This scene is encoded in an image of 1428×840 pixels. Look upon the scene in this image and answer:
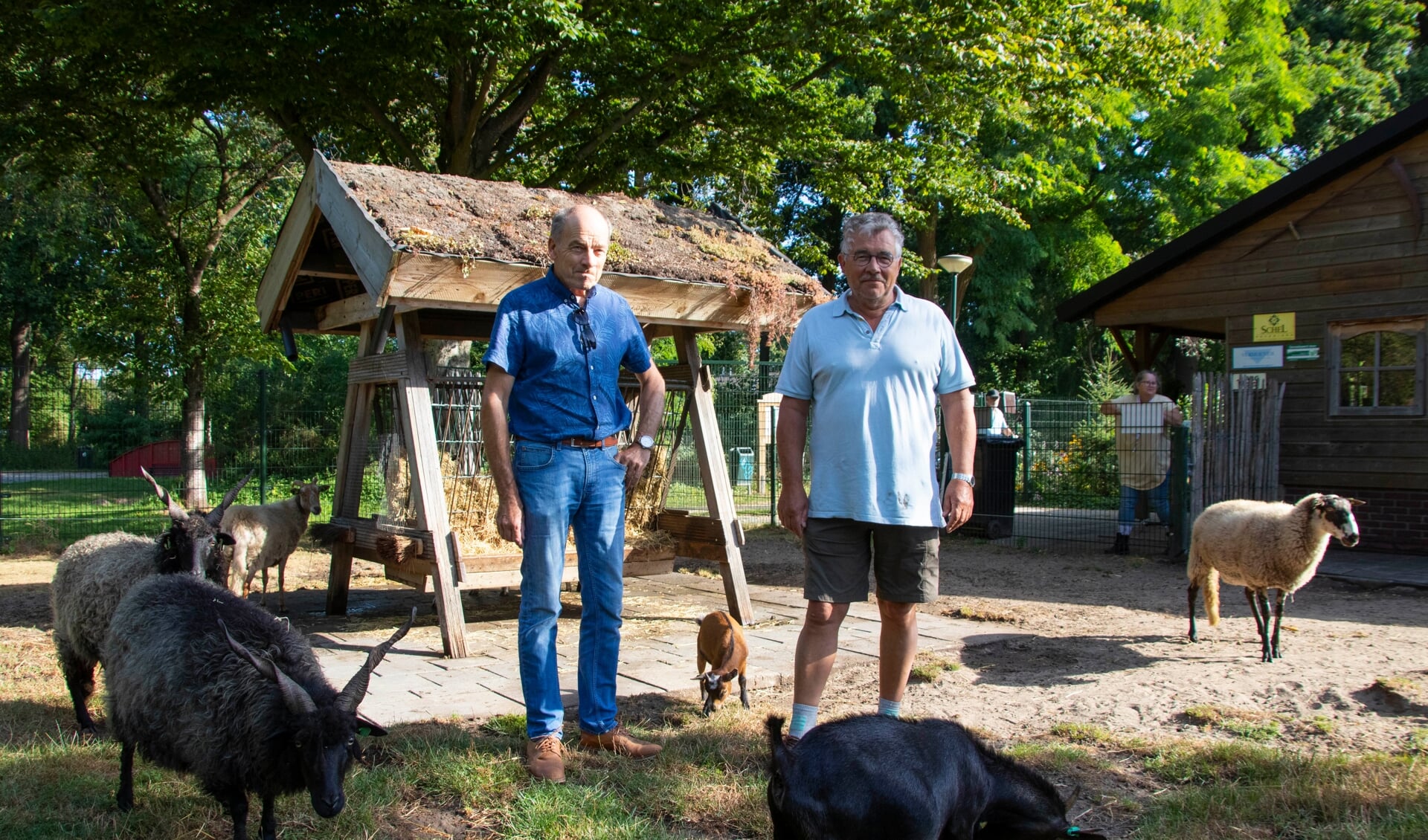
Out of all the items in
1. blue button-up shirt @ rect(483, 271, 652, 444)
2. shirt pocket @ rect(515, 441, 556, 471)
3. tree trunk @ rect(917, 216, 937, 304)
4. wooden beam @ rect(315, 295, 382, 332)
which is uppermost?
tree trunk @ rect(917, 216, 937, 304)

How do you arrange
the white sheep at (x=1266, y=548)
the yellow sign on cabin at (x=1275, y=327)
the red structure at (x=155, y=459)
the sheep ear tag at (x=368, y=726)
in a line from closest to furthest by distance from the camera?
the sheep ear tag at (x=368, y=726), the white sheep at (x=1266, y=548), the yellow sign on cabin at (x=1275, y=327), the red structure at (x=155, y=459)

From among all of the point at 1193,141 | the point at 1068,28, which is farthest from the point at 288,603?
the point at 1193,141

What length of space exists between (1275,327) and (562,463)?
1095 centimetres

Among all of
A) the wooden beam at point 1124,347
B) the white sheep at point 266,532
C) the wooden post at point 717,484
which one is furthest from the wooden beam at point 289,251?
the wooden beam at point 1124,347

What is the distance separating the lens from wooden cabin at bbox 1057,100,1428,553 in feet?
36.1

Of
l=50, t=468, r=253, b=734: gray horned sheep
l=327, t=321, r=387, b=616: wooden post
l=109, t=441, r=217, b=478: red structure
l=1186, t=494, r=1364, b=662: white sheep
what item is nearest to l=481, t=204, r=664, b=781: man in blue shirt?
l=50, t=468, r=253, b=734: gray horned sheep

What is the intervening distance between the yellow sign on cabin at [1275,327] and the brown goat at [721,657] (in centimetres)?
979

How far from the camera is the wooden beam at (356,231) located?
6008 mm

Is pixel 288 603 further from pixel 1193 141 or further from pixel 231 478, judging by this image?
pixel 1193 141

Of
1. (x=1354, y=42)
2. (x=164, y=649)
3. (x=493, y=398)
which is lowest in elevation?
(x=164, y=649)

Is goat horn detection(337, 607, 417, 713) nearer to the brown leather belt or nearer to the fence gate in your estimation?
the brown leather belt

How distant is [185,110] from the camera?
12344mm

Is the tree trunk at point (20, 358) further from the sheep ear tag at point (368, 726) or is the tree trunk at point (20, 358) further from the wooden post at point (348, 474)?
the sheep ear tag at point (368, 726)

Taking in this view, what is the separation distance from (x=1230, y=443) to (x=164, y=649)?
11.0m
